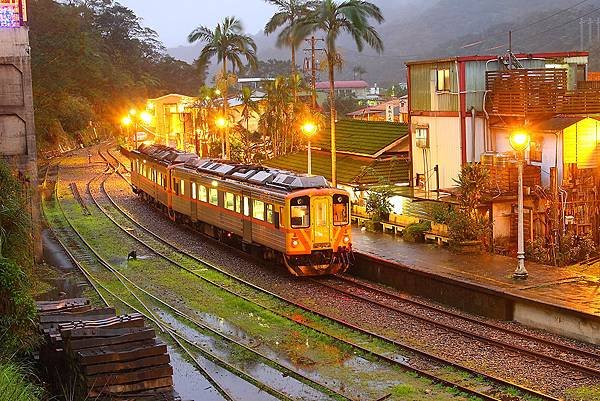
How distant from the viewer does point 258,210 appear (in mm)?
22484

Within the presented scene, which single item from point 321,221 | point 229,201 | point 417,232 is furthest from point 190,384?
point 417,232

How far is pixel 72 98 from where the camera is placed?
7962cm

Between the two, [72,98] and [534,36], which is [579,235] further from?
[534,36]

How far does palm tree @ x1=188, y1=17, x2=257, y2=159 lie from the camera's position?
43.9 m

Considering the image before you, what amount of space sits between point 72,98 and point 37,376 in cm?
7019

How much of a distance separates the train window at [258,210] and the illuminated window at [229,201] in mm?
1742

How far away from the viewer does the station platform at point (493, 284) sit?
15.6 meters

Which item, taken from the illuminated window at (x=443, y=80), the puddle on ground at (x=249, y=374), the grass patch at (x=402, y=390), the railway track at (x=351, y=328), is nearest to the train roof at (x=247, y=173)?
the railway track at (x=351, y=328)

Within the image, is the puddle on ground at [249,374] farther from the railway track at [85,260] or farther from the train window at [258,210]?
the train window at [258,210]

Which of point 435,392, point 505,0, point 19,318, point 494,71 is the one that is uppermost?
point 505,0

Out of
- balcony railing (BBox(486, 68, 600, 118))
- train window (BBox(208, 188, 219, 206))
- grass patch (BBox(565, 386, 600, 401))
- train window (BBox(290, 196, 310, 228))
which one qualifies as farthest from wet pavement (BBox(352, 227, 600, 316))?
balcony railing (BBox(486, 68, 600, 118))

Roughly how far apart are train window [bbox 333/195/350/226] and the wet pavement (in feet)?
4.94

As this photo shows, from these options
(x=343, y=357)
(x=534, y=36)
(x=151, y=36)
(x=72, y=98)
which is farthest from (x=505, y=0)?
(x=343, y=357)

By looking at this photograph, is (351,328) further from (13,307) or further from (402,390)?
(13,307)
